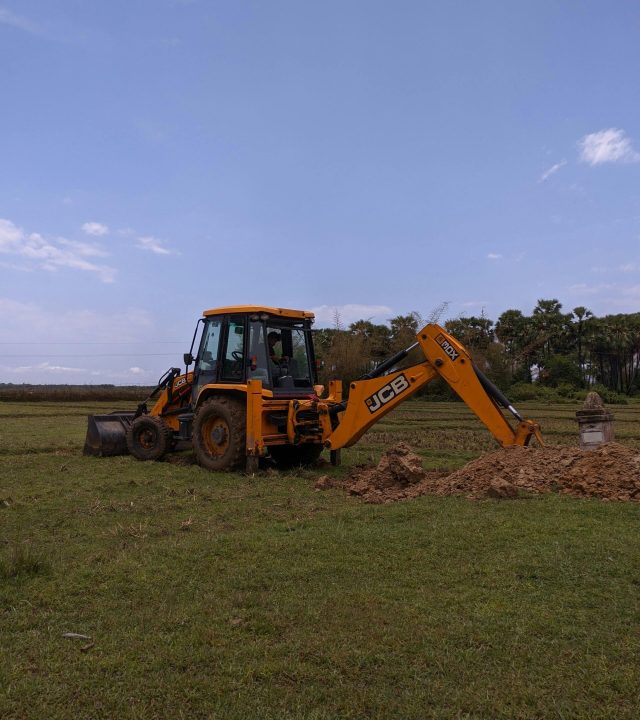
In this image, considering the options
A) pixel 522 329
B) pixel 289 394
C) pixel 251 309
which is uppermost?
pixel 522 329

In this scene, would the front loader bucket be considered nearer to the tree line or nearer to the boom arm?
the boom arm

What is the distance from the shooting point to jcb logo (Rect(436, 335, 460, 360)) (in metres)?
9.58

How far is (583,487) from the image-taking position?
7363 mm

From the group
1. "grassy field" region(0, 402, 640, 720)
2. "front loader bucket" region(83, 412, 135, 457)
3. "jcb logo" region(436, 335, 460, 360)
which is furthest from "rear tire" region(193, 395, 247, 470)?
"jcb logo" region(436, 335, 460, 360)

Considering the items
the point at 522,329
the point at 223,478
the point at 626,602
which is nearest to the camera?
the point at 626,602

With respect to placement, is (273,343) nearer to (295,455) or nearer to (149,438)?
(295,455)

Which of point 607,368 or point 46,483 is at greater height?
point 607,368

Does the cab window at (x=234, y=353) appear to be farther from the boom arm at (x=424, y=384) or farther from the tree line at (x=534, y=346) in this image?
the tree line at (x=534, y=346)

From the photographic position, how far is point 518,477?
7840 mm

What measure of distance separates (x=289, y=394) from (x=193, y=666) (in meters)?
7.56

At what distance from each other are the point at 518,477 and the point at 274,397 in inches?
169

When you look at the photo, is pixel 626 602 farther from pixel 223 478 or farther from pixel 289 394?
pixel 289 394

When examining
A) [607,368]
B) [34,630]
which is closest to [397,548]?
[34,630]

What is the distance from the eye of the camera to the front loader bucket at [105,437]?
12.5m
